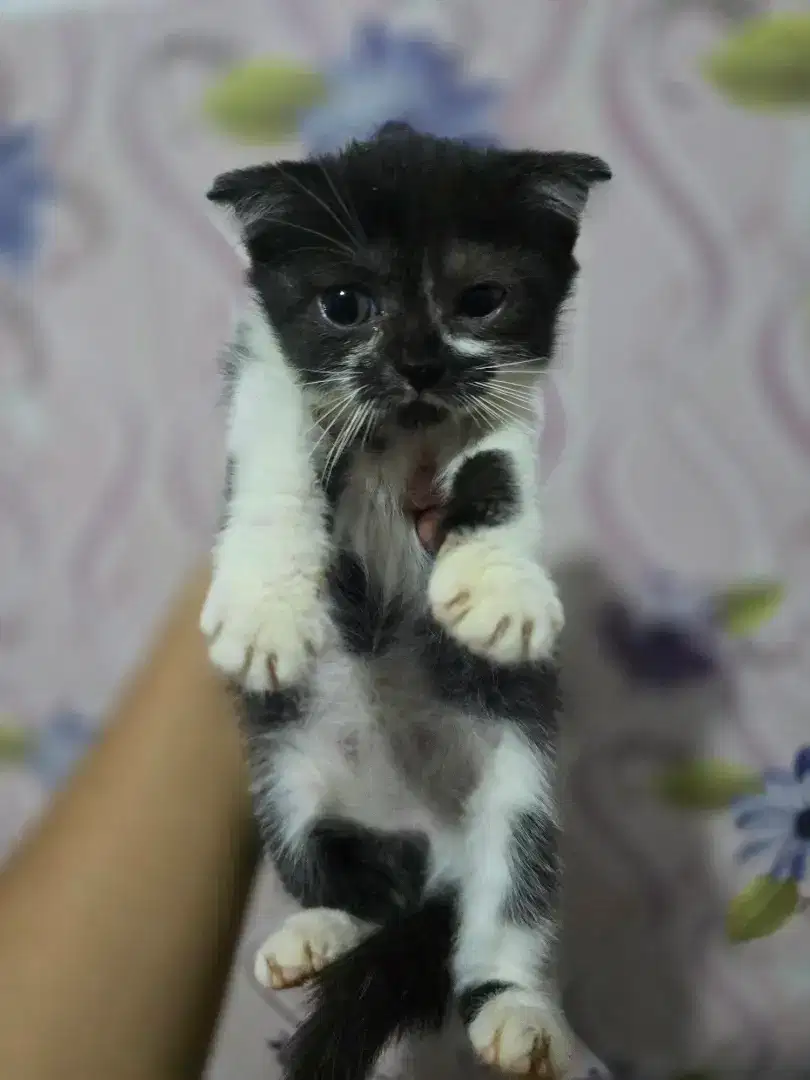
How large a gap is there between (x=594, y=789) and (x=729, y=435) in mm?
484

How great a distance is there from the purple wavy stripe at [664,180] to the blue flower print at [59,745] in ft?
3.31

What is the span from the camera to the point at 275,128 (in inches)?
41.6

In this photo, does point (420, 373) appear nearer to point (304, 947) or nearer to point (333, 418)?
point (333, 418)

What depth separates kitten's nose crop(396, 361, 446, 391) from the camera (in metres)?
0.67

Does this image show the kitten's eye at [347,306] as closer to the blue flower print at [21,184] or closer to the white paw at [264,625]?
the white paw at [264,625]

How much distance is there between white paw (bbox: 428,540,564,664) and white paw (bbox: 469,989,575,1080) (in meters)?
0.28

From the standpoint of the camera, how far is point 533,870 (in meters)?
0.74

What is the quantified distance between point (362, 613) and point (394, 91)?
695 millimetres

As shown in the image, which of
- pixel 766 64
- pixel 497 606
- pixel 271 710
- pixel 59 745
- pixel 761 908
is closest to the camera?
pixel 497 606

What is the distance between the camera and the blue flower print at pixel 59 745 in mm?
1195

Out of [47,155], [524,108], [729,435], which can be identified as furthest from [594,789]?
[47,155]

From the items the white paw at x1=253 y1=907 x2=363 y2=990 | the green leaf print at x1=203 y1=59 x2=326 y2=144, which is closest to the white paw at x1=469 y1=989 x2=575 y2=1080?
the white paw at x1=253 y1=907 x2=363 y2=990

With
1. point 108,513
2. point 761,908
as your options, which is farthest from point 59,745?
point 761,908

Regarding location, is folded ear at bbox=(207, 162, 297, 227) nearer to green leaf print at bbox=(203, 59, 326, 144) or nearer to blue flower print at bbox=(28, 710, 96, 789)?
green leaf print at bbox=(203, 59, 326, 144)
